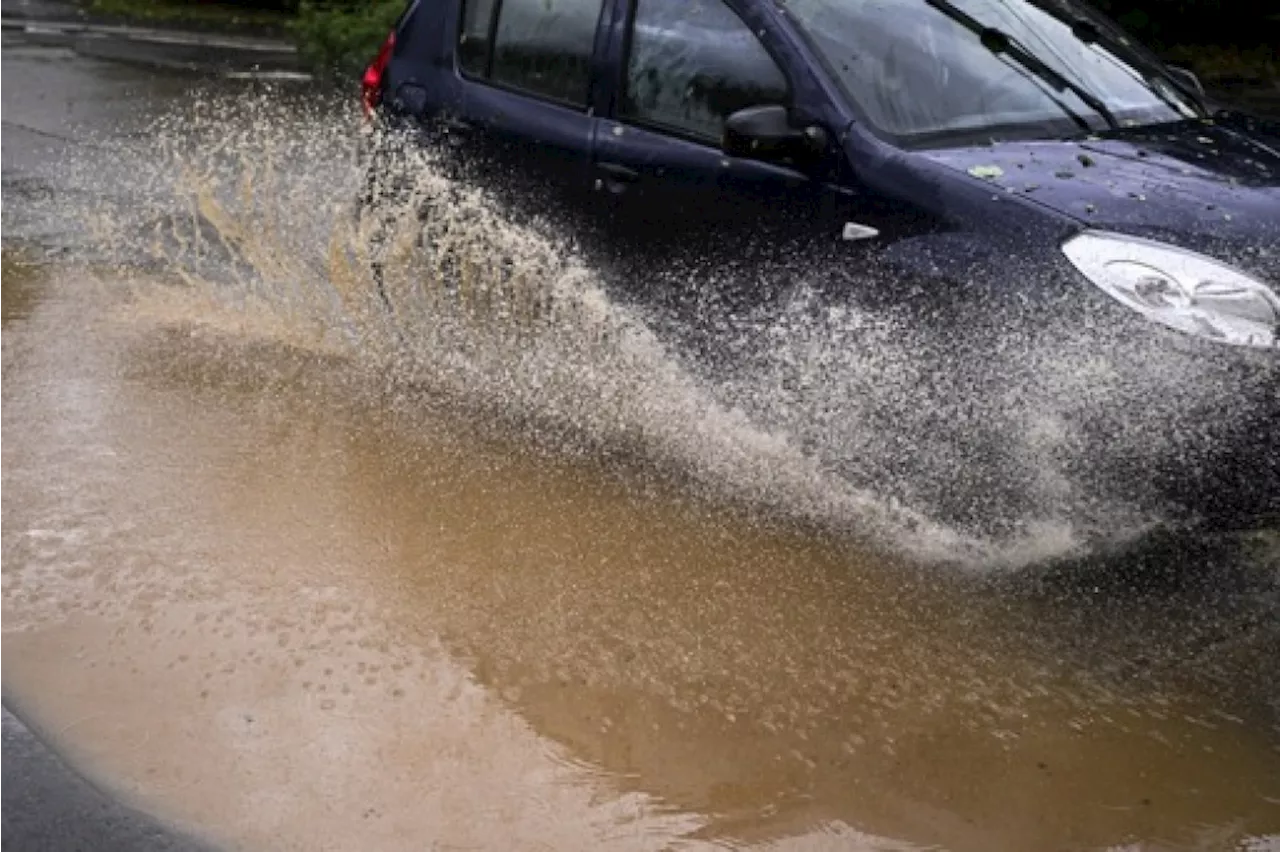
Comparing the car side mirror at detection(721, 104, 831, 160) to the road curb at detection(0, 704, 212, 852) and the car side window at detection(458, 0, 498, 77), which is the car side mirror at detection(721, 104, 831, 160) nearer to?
the car side window at detection(458, 0, 498, 77)

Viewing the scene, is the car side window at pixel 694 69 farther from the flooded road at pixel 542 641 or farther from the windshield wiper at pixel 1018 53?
the flooded road at pixel 542 641

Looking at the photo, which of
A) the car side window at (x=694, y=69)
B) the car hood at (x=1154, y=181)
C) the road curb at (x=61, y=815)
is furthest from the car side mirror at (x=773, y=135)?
the road curb at (x=61, y=815)

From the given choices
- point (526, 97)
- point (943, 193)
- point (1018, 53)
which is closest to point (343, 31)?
point (526, 97)

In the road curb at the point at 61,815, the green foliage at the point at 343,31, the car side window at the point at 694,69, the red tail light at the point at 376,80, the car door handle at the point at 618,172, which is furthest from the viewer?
the green foliage at the point at 343,31

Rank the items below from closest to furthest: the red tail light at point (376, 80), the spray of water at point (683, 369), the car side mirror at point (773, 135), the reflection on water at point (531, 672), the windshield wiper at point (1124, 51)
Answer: the reflection on water at point (531, 672) → the spray of water at point (683, 369) → the car side mirror at point (773, 135) → the windshield wiper at point (1124, 51) → the red tail light at point (376, 80)

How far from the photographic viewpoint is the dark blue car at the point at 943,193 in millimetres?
4477

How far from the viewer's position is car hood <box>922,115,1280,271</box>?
4.68 metres

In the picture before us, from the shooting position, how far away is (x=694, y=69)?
5.88 m

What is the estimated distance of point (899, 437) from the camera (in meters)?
4.92

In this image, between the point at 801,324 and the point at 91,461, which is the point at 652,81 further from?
the point at 91,461

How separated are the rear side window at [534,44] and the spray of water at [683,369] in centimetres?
46

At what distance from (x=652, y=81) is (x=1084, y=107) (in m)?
1.53

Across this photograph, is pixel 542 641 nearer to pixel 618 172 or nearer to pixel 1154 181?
pixel 618 172

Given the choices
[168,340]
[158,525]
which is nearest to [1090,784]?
[158,525]
